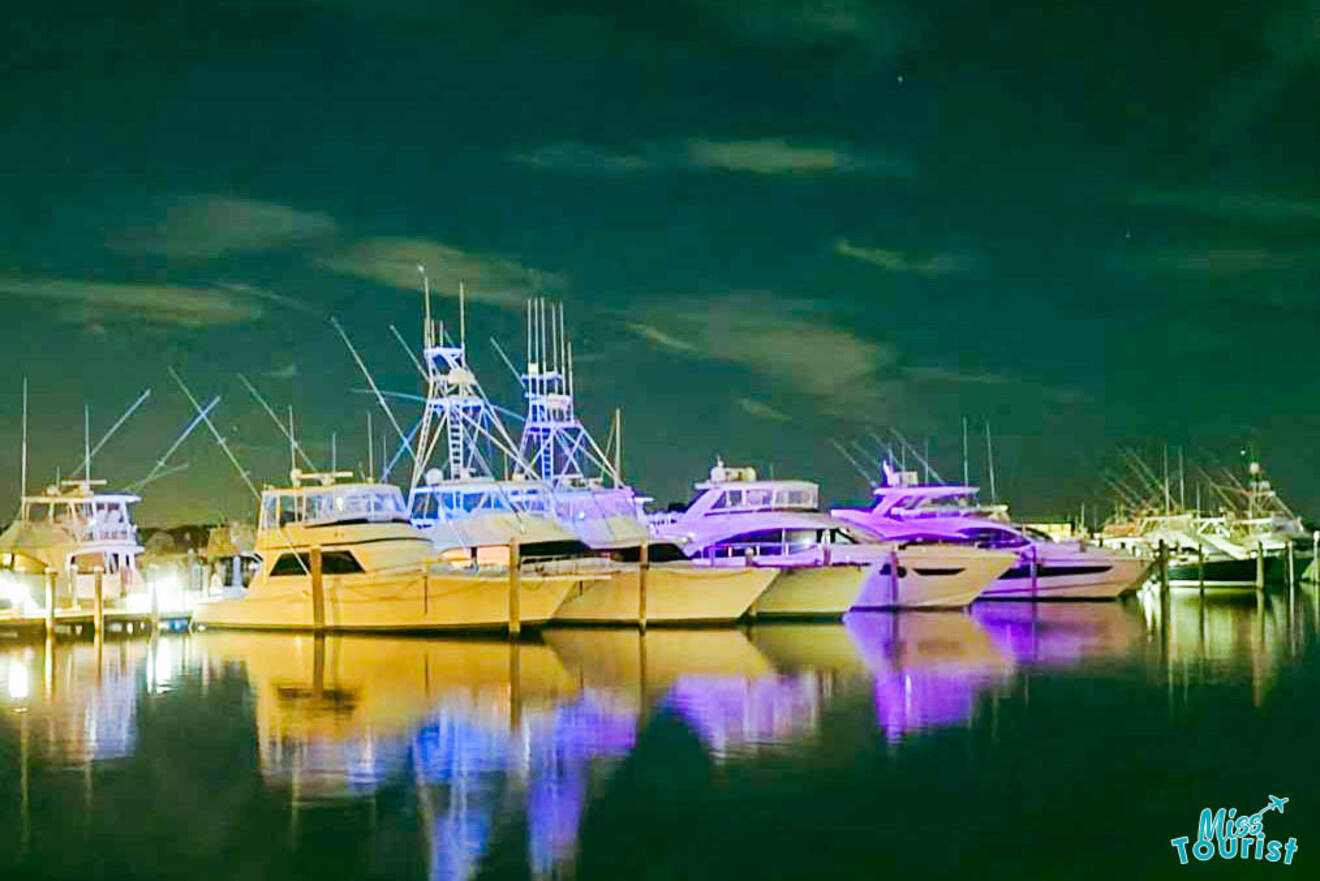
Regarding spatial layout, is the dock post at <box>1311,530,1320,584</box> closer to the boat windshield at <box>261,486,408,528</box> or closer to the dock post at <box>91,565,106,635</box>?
the boat windshield at <box>261,486,408,528</box>

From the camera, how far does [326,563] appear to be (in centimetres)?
4756

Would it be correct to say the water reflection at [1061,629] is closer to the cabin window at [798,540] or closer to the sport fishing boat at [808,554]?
the sport fishing boat at [808,554]

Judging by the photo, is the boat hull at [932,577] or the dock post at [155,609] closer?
the dock post at [155,609]

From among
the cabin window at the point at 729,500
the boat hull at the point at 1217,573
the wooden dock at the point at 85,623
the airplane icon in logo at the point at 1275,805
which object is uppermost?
the cabin window at the point at 729,500

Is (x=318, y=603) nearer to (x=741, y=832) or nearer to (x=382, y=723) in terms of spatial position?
(x=382, y=723)

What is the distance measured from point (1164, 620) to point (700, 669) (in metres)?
27.2

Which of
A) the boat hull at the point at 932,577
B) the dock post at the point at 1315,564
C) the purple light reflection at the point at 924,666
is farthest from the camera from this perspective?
the dock post at the point at 1315,564

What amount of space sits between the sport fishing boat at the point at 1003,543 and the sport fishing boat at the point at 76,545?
96.1 feet

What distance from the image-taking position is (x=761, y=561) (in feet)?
183

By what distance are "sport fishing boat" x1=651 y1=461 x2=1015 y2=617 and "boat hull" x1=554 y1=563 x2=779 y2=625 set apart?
7.02ft

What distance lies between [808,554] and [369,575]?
17.4m

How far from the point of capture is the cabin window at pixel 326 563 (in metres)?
47.3

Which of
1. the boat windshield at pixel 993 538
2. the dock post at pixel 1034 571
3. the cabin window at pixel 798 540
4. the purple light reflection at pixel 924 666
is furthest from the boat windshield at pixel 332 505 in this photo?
the dock post at pixel 1034 571

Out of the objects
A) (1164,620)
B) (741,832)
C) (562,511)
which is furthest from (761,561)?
(741,832)
